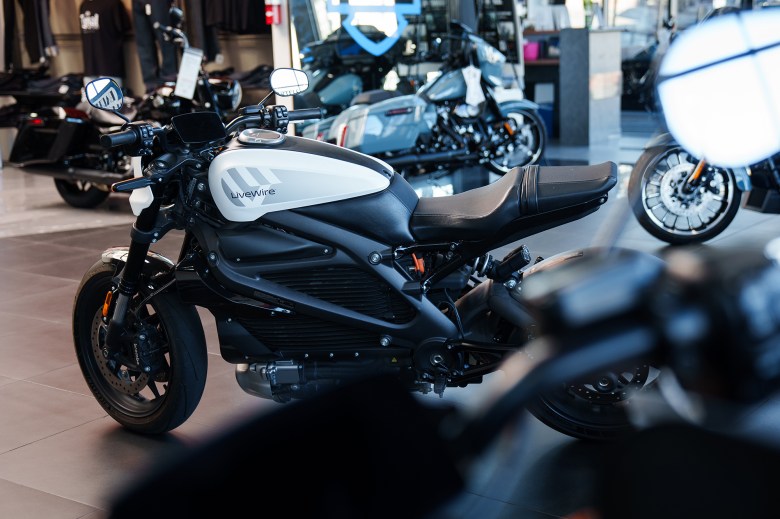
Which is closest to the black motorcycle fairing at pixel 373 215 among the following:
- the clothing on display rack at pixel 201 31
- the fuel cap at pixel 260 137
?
the fuel cap at pixel 260 137

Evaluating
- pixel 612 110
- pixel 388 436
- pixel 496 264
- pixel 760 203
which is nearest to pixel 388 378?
pixel 388 436

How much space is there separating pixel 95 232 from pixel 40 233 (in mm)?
413

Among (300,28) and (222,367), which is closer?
(222,367)

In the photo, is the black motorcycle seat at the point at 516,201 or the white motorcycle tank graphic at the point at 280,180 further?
the white motorcycle tank graphic at the point at 280,180

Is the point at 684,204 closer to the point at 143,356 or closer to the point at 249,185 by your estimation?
the point at 249,185

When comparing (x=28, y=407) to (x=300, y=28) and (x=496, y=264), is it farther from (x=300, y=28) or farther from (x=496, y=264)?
(x=300, y=28)

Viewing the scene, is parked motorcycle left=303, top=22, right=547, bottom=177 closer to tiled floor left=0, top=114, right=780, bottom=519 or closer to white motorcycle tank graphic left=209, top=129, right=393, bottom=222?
tiled floor left=0, top=114, right=780, bottom=519

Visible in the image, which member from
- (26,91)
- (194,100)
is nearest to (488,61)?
(194,100)

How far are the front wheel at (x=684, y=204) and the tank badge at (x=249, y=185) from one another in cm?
332

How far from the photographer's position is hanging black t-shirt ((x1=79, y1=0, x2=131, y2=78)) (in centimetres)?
1158

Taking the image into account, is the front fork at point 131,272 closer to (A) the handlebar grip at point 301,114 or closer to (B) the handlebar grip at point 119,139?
(B) the handlebar grip at point 119,139

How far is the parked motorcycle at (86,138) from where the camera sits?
804 centimetres

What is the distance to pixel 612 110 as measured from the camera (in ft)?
38.9

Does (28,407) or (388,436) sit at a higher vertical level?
(388,436)
